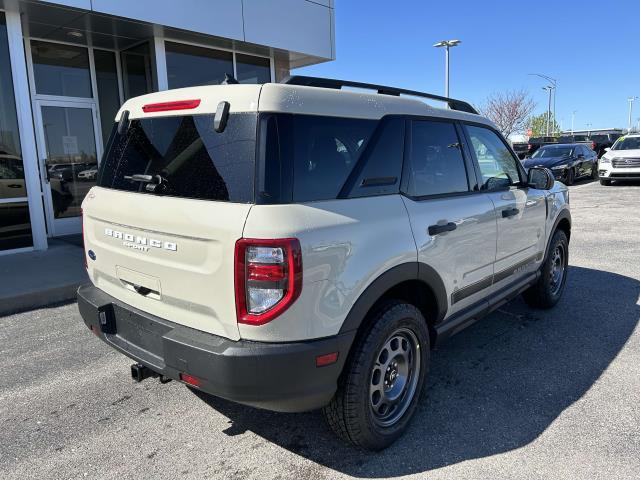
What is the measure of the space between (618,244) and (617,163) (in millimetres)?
10712

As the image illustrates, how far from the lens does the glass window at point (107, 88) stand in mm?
9633

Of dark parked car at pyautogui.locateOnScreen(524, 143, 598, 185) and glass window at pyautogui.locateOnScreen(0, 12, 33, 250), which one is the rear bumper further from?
dark parked car at pyautogui.locateOnScreen(524, 143, 598, 185)

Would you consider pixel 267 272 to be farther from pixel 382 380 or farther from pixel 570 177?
pixel 570 177

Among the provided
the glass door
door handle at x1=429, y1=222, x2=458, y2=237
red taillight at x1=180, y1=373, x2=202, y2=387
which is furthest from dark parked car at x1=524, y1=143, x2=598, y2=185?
red taillight at x1=180, y1=373, x2=202, y2=387

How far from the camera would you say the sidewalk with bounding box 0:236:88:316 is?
17.6 feet

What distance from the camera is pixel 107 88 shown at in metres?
9.73

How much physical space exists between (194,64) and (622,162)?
48.3ft

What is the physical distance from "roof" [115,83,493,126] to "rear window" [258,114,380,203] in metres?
0.05

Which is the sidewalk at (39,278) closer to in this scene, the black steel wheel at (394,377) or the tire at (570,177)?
the black steel wheel at (394,377)

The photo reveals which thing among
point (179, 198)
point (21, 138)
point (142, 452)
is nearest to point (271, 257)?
point (179, 198)

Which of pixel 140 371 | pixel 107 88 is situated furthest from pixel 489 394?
pixel 107 88

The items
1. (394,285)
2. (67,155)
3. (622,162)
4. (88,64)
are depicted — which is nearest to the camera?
(394,285)

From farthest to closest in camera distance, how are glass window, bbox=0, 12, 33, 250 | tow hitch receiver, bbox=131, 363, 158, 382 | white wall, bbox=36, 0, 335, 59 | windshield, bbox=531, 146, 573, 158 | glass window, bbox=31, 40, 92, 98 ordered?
windshield, bbox=531, 146, 573, 158 < glass window, bbox=31, 40, 92, 98 < white wall, bbox=36, 0, 335, 59 < glass window, bbox=0, 12, 33, 250 < tow hitch receiver, bbox=131, 363, 158, 382

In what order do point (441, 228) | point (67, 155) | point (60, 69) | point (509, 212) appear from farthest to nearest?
point (67, 155), point (60, 69), point (509, 212), point (441, 228)
